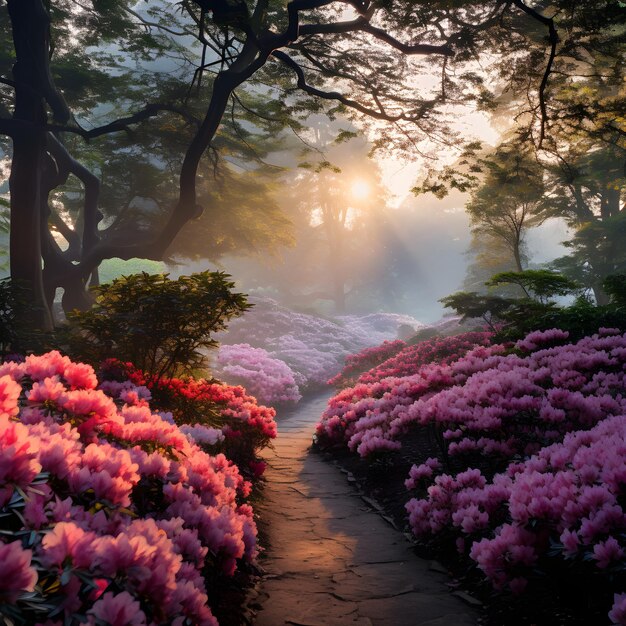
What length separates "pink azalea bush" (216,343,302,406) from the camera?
47.8ft

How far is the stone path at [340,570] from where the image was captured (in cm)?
313

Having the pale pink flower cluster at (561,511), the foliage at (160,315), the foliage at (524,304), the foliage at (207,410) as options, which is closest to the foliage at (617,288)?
the foliage at (524,304)

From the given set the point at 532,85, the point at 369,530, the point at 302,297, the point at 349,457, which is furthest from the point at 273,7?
the point at 302,297

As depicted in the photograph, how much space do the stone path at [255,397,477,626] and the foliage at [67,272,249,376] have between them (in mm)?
2309

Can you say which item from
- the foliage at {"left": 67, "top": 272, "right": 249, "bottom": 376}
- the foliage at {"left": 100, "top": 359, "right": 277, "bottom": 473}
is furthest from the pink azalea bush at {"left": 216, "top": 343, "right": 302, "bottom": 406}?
the foliage at {"left": 67, "top": 272, "right": 249, "bottom": 376}

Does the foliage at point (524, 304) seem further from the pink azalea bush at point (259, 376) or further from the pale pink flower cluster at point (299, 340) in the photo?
the pale pink flower cluster at point (299, 340)

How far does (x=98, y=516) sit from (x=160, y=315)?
478 cm

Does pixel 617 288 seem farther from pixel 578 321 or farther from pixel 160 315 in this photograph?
pixel 160 315

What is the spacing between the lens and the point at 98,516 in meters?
1.91

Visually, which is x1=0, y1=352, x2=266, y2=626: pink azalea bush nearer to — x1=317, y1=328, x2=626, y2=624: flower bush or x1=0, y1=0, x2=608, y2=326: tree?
x1=317, y1=328, x2=626, y2=624: flower bush

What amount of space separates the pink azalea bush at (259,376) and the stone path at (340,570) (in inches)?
323

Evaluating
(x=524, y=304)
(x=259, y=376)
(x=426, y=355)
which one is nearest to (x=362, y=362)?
(x=259, y=376)

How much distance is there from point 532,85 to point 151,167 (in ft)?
42.3

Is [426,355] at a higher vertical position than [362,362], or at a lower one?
higher
